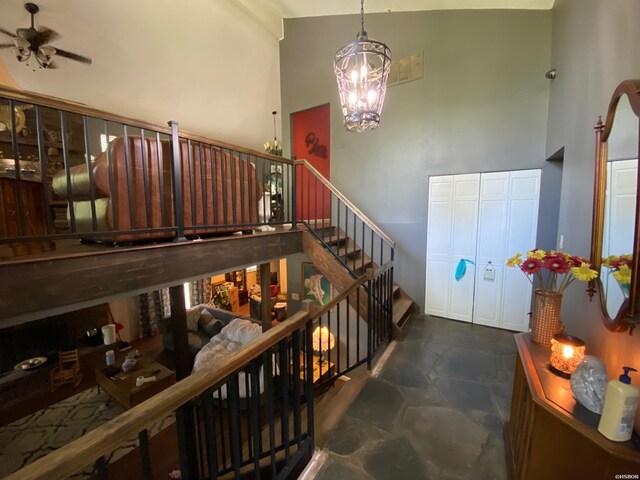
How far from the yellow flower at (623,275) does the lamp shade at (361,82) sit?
4.98 feet

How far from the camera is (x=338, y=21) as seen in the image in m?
4.45

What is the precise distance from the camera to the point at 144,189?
6.25 ft

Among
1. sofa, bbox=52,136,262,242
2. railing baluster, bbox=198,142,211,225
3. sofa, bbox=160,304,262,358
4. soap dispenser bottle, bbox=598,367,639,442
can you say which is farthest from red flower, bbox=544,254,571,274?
sofa, bbox=160,304,262,358

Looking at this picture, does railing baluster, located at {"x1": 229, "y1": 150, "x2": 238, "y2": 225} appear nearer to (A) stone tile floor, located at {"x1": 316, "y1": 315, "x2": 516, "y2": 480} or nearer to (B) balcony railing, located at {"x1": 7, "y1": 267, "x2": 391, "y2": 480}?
(B) balcony railing, located at {"x1": 7, "y1": 267, "x2": 391, "y2": 480}

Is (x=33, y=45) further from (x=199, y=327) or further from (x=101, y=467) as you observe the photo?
(x=199, y=327)

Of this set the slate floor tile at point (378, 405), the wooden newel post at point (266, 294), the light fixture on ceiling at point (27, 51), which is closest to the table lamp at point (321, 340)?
the slate floor tile at point (378, 405)

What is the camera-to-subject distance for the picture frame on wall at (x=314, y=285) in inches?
199

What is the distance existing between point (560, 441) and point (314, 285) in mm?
4212

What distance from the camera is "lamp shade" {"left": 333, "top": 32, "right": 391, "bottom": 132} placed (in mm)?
1825

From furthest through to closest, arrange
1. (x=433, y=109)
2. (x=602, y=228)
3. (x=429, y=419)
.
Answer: (x=433, y=109) < (x=429, y=419) < (x=602, y=228)

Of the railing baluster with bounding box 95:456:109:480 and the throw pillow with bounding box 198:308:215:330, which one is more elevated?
the railing baluster with bounding box 95:456:109:480

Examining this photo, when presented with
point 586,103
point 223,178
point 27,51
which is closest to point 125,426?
point 223,178

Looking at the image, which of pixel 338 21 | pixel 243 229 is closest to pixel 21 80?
pixel 243 229

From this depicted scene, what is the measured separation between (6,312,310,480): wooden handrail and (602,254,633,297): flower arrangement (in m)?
1.50
